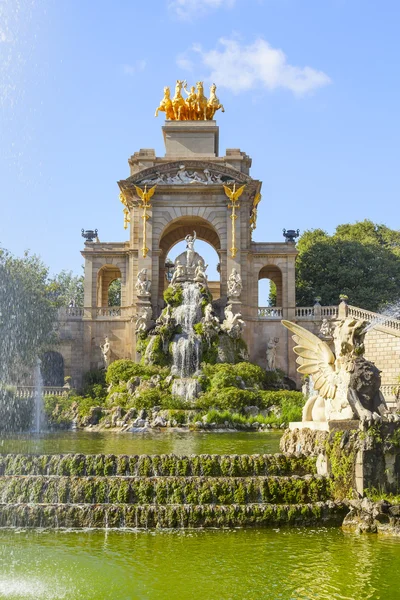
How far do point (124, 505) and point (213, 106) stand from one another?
37.3 meters

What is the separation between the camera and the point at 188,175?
1626 inches

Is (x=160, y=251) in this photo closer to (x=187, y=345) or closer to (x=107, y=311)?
(x=107, y=311)

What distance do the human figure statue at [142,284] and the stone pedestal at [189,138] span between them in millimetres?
8560

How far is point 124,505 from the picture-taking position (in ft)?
38.7

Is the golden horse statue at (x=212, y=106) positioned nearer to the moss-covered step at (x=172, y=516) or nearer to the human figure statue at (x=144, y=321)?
the human figure statue at (x=144, y=321)

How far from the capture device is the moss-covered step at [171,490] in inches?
475

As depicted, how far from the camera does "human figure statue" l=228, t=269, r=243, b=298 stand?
40.0 m

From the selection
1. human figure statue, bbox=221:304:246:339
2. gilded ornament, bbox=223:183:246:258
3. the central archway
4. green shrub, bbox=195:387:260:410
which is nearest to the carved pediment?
gilded ornament, bbox=223:183:246:258

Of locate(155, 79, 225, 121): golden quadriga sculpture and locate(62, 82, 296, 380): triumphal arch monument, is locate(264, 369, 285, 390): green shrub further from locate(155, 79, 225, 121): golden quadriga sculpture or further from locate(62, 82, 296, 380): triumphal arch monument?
locate(155, 79, 225, 121): golden quadriga sculpture

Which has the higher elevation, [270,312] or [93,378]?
[270,312]

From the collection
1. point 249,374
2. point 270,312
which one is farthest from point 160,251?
point 249,374

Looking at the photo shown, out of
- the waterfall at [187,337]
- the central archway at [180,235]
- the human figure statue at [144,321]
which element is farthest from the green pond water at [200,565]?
the central archway at [180,235]

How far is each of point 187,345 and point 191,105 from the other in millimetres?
18103

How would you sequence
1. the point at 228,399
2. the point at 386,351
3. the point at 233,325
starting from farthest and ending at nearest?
1. the point at 233,325
2. the point at 386,351
3. the point at 228,399
